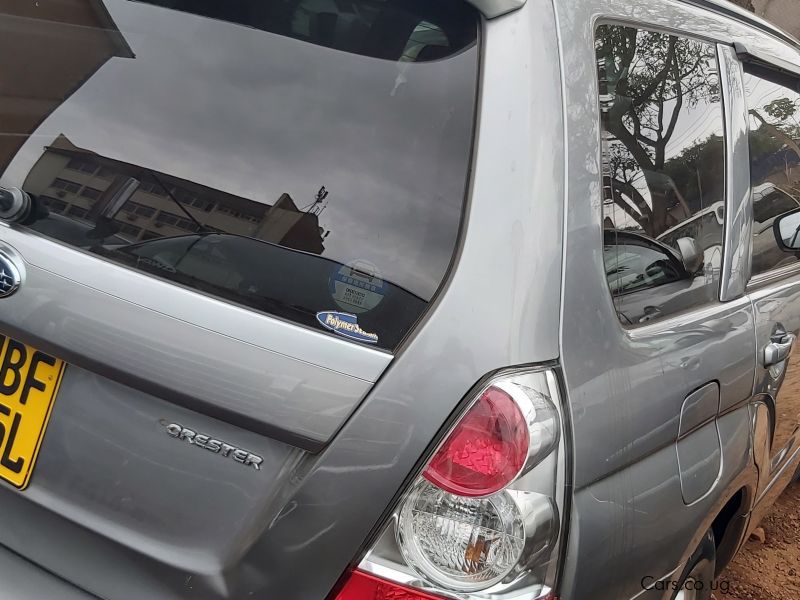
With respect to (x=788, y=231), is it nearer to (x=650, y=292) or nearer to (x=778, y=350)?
(x=778, y=350)

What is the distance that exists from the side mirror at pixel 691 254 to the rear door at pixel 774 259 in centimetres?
35

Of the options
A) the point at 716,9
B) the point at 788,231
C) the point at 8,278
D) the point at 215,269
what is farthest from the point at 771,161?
the point at 8,278

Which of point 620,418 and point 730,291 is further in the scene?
point 730,291

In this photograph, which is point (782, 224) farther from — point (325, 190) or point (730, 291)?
point (325, 190)

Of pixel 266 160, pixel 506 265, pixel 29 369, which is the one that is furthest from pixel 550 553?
pixel 29 369

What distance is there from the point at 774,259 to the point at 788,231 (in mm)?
160

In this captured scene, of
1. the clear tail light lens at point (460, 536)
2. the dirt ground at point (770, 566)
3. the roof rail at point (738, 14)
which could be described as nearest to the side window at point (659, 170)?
the roof rail at point (738, 14)

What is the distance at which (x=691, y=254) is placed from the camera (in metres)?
1.89

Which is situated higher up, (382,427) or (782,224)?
(782,224)

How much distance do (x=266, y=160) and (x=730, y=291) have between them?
4.42 feet

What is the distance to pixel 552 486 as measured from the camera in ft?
4.15

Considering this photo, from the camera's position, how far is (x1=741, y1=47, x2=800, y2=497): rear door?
2.20m

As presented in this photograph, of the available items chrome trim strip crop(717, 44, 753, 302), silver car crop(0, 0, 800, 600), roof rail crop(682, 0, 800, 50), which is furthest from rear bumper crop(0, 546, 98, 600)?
roof rail crop(682, 0, 800, 50)

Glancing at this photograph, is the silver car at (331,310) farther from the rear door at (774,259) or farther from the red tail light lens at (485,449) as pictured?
the rear door at (774,259)
